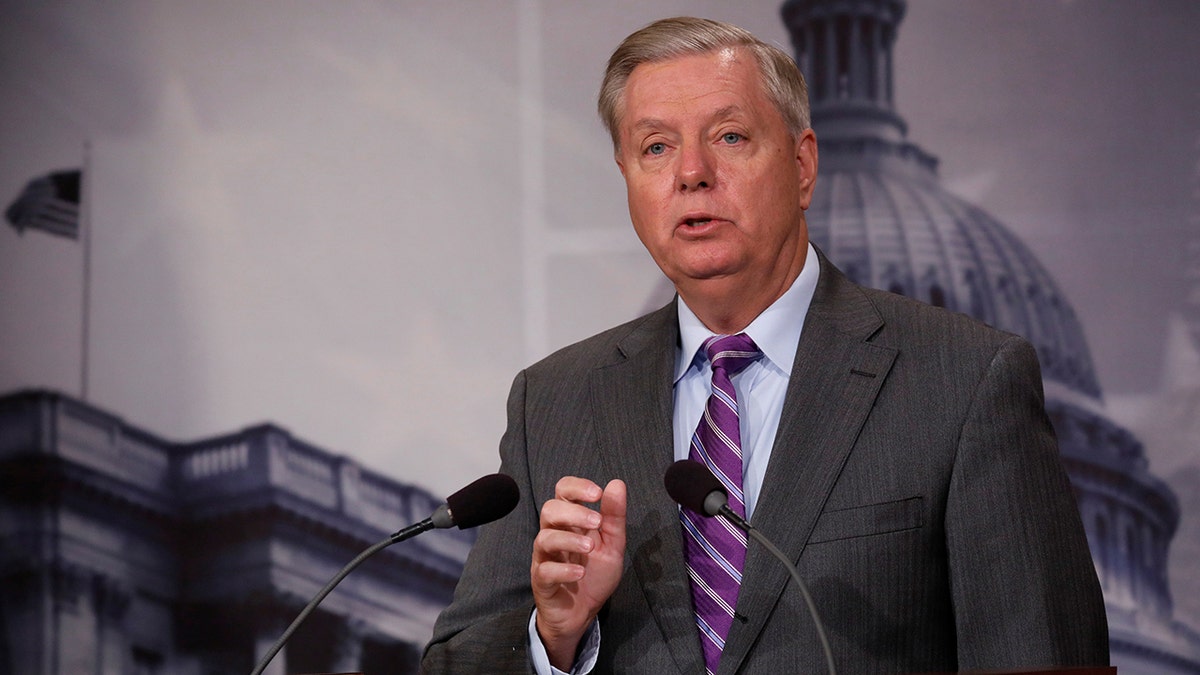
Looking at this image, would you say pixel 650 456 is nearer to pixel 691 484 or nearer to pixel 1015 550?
pixel 691 484

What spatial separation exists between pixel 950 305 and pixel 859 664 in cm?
239

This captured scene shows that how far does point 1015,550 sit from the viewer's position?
173cm

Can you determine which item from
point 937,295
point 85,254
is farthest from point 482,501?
point 85,254

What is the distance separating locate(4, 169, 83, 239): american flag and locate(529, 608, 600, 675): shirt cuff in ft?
9.93

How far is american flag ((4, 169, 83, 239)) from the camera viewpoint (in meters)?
4.25

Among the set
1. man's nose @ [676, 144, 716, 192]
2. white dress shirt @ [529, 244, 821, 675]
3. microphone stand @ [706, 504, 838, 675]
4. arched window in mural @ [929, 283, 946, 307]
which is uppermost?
arched window in mural @ [929, 283, 946, 307]

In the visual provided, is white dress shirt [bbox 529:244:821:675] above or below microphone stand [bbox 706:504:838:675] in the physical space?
above

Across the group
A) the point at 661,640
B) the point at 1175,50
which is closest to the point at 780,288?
the point at 661,640

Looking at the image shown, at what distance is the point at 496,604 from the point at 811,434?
0.58 metres

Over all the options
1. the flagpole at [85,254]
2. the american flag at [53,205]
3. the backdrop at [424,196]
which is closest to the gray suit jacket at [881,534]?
→ the backdrop at [424,196]

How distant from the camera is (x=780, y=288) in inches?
82.4

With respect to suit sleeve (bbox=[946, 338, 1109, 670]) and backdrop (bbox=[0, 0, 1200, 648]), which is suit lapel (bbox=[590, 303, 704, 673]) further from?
backdrop (bbox=[0, 0, 1200, 648])

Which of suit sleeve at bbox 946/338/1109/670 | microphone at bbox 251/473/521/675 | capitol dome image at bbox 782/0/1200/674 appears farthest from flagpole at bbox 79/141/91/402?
suit sleeve at bbox 946/338/1109/670

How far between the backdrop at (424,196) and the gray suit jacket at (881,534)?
2044mm
